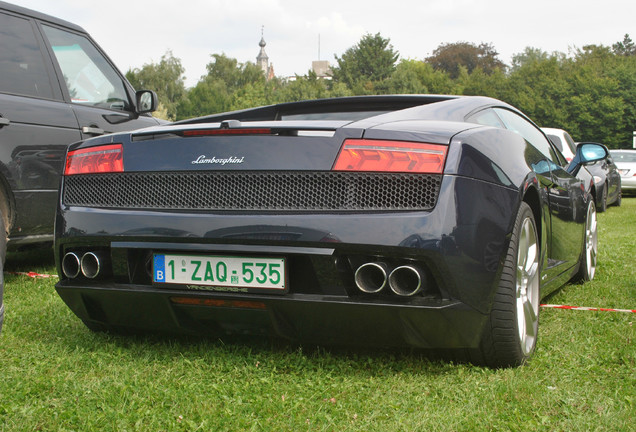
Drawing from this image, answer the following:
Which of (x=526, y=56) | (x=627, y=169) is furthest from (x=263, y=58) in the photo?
(x=627, y=169)

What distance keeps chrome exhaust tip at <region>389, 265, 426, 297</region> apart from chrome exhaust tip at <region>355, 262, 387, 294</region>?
4 cm

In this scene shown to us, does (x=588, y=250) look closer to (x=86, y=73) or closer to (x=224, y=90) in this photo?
(x=86, y=73)

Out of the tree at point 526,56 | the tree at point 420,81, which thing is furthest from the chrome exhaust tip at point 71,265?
the tree at point 526,56

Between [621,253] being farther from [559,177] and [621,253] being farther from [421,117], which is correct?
[421,117]

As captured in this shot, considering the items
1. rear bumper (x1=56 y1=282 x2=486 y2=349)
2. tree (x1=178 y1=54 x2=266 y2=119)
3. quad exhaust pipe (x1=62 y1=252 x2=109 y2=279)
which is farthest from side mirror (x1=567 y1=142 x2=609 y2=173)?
tree (x1=178 y1=54 x2=266 y2=119)

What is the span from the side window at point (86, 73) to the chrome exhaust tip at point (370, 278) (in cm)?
365

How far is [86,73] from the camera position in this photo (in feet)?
19.4

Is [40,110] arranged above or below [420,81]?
above

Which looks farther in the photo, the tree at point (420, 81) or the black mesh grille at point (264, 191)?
the tree at point (420, 81)

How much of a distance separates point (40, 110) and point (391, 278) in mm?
3460

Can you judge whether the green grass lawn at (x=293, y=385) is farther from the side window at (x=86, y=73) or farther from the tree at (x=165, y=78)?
the tree at (x=165, y=78)

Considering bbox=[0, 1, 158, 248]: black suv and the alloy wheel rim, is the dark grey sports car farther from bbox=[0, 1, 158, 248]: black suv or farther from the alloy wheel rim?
bbox=[0, 1, 158, 248]: black suv

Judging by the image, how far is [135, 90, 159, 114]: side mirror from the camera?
241 inches

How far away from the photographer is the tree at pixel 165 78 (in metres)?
88.4
